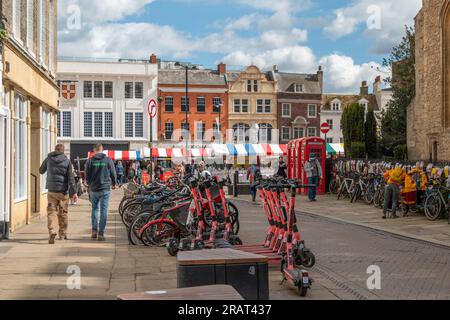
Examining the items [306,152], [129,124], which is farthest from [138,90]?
[306,152]

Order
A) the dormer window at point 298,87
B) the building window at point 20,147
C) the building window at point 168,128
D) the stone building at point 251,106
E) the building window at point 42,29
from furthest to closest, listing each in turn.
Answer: the dormer window at point 298,87
the stone building at point 251,106
the building window at point 168,128
the building window at point 42,29
the building window at point 20,147

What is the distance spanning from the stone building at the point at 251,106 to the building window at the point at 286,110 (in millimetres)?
863

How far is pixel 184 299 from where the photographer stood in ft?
14.0

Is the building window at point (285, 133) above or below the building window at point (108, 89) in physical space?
below

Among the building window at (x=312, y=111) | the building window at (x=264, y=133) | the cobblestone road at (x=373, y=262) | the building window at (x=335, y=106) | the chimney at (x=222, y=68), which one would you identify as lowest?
the cobblestone road at (x=373, y=262)

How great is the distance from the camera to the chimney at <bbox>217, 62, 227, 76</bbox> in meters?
72.8

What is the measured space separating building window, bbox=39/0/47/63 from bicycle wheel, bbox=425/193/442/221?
36.8 ft

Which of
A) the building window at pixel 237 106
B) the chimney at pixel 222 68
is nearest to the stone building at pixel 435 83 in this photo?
the building window at pixel 237 106

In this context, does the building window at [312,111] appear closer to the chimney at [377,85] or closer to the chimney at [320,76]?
the chimney at [320,76]

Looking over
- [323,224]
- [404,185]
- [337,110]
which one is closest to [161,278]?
[323,224]

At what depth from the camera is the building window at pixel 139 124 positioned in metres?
63.0

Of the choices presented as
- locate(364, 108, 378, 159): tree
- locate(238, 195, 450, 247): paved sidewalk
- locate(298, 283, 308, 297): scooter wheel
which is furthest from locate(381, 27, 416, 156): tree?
locate(298, 283, 308, 297): scooter wheel

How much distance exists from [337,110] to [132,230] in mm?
71466

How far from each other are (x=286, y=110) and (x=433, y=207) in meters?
57.5
